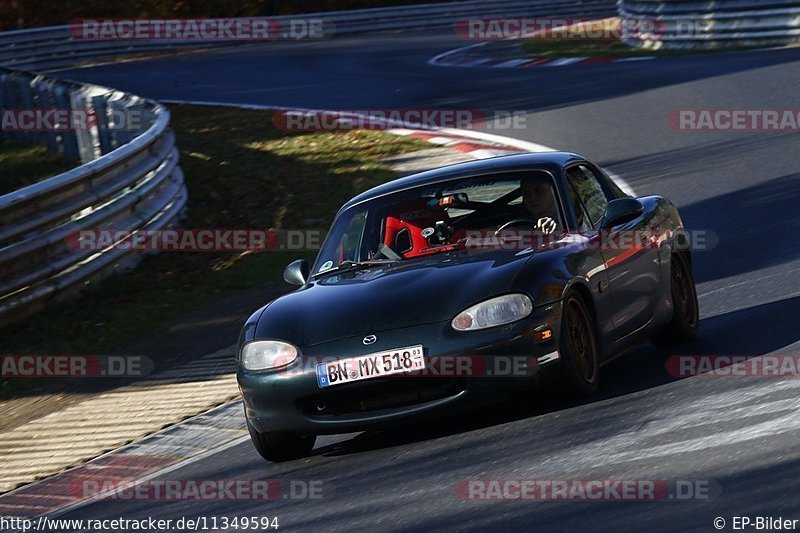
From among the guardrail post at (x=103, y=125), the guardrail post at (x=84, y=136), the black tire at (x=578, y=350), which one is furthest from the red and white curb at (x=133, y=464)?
the guardrail post at (x=84, y=136)

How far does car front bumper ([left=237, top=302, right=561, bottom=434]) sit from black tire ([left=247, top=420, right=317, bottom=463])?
213 millimetres

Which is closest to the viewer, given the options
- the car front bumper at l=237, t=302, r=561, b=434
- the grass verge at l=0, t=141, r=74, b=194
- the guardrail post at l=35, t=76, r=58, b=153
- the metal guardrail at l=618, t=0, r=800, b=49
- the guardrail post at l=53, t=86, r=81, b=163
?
the car front bumper at l=237, t=302, r=561, b=434

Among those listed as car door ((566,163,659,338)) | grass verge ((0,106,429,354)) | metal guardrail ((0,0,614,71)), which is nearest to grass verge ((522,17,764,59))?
metal guardrail ((0,0,614,71))

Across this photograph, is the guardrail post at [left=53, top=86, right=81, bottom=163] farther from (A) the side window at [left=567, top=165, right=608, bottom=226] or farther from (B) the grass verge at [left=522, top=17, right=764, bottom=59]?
(B) the grass verge at [left=522, top=17, right=764, bottom=59]

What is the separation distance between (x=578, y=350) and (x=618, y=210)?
3.11ft

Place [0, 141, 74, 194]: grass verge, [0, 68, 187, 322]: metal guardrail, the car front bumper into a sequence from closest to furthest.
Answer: the car front bumper, [0, 68, 187, 322]: metal guardrail, [0, 141, 74, 194]: grass verge

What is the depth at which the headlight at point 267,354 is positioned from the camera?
22.1 ft

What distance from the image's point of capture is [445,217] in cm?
769

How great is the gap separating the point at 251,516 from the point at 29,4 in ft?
127

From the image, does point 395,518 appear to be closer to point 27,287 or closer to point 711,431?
point 711,431

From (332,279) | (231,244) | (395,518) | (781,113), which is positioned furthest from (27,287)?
(781,113)

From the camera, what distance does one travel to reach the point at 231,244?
13578 millimetres

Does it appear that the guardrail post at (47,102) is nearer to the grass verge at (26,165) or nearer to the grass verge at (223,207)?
the grass verge at (26,165)

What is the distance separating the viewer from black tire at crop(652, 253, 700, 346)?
817cm
